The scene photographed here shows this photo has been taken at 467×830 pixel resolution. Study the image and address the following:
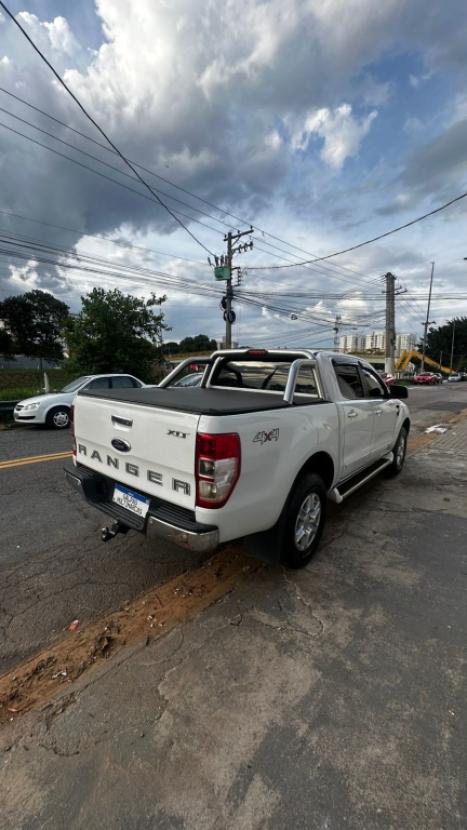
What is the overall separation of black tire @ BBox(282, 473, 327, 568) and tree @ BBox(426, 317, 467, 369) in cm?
8036

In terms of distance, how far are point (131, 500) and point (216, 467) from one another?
926mm

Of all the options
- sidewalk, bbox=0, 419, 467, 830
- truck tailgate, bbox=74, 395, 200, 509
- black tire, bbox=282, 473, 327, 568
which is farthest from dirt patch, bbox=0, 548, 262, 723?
truck tailgate, bbox=74, 395, 200, 509

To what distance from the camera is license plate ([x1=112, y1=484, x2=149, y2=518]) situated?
268 centimetres

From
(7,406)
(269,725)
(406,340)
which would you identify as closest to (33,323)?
(7,406)

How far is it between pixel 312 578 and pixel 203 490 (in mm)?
1362

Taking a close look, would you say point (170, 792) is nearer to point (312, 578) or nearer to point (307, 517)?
point (312, 578)

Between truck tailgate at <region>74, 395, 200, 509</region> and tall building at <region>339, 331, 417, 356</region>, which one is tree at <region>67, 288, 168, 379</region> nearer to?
truck tailgate at <region>74, 395, 200, 509</region>

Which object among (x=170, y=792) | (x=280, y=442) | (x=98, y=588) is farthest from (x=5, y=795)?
(x=280, y=442)

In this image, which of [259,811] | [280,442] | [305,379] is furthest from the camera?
[305,379]

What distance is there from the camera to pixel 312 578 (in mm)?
3000

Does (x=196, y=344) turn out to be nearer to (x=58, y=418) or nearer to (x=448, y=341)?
(x=448, y=341)

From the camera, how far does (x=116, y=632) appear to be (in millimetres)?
2416

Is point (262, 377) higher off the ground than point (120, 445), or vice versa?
point (262, 377)

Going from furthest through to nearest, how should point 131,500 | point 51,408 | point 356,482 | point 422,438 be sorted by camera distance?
point 51,408 < point 422,438 < point 356,482 < point 131,500
